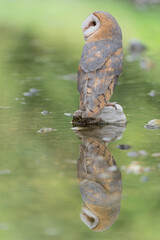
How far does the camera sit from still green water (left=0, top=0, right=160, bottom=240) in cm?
359

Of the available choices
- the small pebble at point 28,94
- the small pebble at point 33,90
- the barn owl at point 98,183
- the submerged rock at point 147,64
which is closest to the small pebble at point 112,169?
the barn owl at point 98,183

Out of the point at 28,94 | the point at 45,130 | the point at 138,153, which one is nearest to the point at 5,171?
the point at 138,153

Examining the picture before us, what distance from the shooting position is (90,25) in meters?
6.02

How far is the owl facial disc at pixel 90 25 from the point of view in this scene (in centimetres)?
590

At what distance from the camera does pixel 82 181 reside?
4.37m

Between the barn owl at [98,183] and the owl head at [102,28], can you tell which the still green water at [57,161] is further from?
the owl head at [102,28]

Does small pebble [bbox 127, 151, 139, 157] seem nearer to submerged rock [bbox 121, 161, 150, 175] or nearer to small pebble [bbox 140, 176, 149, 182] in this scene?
submerged rock [bbox 121, 161, 150, 175]

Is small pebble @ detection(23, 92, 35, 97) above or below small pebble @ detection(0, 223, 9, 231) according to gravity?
below

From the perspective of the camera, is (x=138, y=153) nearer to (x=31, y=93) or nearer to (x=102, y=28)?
(x=102, y=28)

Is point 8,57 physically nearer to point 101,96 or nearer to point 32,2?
point 101,96

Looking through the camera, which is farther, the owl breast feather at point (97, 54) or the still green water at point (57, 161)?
the owl breast feather at point (97, 54)

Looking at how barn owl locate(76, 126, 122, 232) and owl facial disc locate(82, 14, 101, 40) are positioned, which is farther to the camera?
owl facial disc locate(82, 14, 101, 40)

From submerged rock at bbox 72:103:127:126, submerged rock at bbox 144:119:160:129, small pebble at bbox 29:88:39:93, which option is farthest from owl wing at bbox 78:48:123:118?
small pebble at bbox 29:88:39:93

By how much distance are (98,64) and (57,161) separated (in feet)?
4.37
